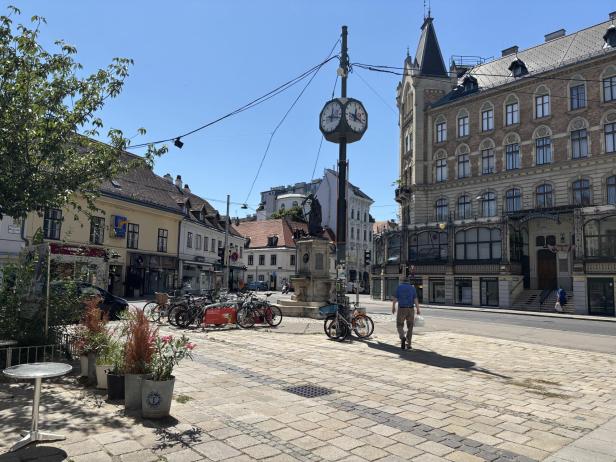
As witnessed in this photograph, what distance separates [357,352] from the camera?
35.4 ft

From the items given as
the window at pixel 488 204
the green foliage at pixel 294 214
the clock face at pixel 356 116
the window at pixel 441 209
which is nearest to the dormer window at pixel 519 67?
the window at pixel 488 204

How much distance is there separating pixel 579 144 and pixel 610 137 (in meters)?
2.19

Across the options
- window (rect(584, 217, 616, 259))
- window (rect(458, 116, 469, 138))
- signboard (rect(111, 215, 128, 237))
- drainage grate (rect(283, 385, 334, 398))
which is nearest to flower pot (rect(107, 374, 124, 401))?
drainage grate (rect(283, 385, 334, 398))

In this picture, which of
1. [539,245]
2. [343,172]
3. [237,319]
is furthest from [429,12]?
[237,319]

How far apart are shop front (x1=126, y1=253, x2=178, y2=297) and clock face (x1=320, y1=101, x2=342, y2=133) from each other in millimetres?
23089

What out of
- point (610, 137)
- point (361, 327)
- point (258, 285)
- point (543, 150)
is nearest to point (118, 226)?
point (361, 327)

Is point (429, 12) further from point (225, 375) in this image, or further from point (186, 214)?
point (225, 375)

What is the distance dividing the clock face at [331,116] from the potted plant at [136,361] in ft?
38.6

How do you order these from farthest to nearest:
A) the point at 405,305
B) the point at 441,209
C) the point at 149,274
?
1. the point at 441,209
2. the point at 149,274
3. the point at 405,305

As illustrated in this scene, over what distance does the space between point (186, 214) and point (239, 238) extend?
17.8 metres

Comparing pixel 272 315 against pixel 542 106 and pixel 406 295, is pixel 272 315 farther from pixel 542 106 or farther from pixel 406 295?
pixel 542 106

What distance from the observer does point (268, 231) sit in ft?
240

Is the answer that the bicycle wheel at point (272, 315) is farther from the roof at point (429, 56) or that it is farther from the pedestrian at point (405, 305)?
the roof at point (429, 56)

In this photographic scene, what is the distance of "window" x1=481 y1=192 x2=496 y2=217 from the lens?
4259 cm
